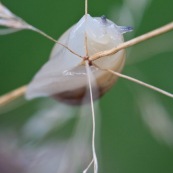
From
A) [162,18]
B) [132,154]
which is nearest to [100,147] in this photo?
[132,154]

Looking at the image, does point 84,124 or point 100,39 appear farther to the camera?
point 84,124

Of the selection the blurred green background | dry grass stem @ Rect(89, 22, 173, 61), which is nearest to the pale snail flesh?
Answer: dry grass stem @ Rect(89, 22, 173, 61)

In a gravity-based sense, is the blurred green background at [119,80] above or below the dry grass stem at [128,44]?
above

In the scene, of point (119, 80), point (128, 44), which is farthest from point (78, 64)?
point (119, 80)

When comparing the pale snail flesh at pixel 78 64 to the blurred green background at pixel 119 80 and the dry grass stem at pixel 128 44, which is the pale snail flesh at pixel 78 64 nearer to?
the dry grass stem at pixel 128 44

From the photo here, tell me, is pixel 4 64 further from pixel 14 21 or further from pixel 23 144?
pixel 14 21

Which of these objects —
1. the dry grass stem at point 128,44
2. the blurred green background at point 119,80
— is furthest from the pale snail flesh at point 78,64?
the blurred green background at point 119,80

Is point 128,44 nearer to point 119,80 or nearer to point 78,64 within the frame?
point 78,64

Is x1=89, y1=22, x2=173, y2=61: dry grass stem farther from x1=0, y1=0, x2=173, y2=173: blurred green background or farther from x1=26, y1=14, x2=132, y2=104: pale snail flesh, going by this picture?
x1=0, y1=0, x2=173, y2=173: blurred green background
